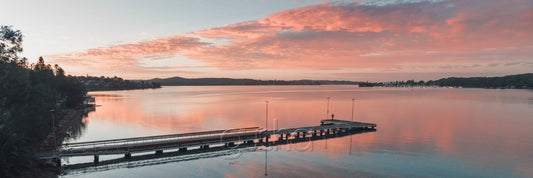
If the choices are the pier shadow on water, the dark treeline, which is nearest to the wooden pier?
the pier shadow on water

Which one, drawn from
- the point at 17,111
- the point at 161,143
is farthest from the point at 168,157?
the point at 17,111

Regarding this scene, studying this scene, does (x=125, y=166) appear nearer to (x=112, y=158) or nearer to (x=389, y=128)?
(x=112, y=158)

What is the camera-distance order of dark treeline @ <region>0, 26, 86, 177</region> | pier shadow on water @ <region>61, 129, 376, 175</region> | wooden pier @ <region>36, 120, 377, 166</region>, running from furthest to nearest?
wooden pier @ <region>36, 120, 377, 166</region> < pier shadow on water @ <region>61, 129, 376, 175</region> < dark treeline @ <region>0, 26, 86, 177</region>

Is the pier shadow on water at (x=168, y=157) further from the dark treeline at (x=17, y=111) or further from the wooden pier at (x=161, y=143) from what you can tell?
the dark treeline at (x=17, y=111)

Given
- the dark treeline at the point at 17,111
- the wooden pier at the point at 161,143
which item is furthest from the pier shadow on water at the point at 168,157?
the dark treeline at the point at 17,111

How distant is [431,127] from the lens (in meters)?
67.9

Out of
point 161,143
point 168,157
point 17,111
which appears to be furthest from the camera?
point 161,143

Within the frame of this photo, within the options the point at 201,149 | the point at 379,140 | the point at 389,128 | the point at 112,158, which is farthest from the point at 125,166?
the point at 389,128

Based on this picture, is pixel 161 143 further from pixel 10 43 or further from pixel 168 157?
pixel 10 43

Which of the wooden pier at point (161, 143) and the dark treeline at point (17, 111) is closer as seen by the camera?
the dark treeline at point (17, 111)

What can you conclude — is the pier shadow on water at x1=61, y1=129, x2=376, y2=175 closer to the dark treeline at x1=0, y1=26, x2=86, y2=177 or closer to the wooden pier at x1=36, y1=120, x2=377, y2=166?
the wooden pier at x1=36, y1=120, x2=377, y2=166

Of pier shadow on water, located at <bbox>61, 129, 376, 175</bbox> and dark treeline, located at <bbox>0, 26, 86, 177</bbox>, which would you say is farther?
pier shadow on water, located at <bbox>61, 129, 376, 175</bbox>

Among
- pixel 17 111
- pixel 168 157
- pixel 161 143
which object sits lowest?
pixel 168 157

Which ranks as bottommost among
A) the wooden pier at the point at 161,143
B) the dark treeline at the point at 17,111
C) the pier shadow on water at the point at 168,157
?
the pier shadow on water at the point at 168,157
